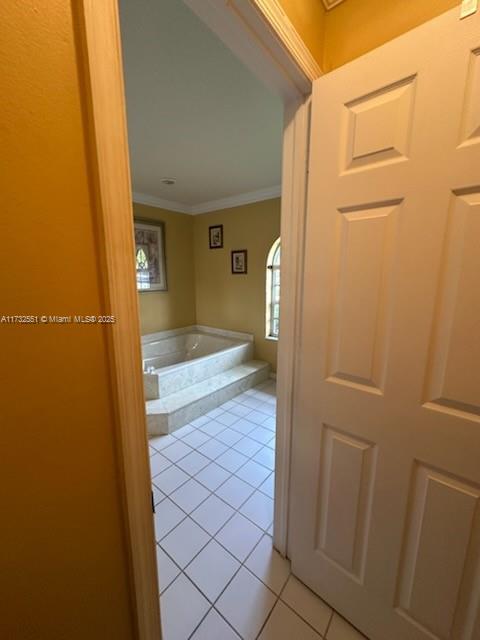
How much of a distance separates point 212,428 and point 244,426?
1.03ft

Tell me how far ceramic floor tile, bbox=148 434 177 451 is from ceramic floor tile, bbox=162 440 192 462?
5 centimetres

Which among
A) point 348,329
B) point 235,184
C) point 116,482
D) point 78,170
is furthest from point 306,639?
point 235,184

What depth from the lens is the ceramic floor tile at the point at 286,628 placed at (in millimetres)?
1093

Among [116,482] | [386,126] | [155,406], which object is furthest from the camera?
[155,406]

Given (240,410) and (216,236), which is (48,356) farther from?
(216,236)

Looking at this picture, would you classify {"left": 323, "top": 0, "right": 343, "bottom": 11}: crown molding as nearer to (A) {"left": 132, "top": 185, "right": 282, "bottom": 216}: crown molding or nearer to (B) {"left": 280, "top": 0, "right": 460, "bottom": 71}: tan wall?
(B) {"left": 280, "top": 0, "right": 460, "bottom": 71}: tan wall

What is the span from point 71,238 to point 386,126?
36.4 inches

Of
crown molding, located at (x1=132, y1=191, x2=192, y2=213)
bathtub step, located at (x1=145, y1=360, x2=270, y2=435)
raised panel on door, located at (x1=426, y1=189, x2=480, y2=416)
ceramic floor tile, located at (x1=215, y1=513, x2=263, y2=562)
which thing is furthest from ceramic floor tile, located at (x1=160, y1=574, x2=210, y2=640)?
crown molding, located at (x1=132, y1=191, x2=192, y2=213)

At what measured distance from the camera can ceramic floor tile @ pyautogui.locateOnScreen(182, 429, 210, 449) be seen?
Answer: 2.33 m

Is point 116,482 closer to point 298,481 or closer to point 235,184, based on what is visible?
point 298,481

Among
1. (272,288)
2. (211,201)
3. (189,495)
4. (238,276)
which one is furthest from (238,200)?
(189,495)

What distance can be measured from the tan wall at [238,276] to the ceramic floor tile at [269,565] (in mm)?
2315

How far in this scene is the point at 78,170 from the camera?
1.56 feet

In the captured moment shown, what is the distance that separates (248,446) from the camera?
2.30m
